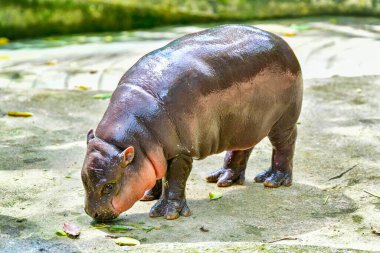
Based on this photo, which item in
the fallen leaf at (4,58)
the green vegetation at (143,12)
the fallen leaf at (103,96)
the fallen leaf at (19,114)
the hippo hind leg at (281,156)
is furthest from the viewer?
the green vegetation at (143,12)

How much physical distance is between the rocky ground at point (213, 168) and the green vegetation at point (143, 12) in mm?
1321

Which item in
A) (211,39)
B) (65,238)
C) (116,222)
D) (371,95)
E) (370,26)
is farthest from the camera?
(370,26)

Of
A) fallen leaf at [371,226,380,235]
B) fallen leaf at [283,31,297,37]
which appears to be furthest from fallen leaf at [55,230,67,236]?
fallen leaf at [283,31,297,37]

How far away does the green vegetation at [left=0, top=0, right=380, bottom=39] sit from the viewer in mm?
11617

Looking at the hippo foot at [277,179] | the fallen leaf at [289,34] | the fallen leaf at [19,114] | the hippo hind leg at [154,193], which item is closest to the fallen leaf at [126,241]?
the hippo hind leg at [154,193]

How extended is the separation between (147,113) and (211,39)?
840mm

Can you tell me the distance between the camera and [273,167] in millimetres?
5762

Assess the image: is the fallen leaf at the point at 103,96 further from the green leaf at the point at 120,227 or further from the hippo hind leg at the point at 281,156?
the green leaf at the point at 120,227

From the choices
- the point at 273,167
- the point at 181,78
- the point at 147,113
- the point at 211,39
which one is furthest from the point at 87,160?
the point at 273,167

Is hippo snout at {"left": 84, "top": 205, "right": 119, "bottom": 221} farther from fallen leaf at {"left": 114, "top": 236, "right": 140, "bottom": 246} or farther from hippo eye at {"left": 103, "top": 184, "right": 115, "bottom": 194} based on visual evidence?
fallen leaf at {"left": 114, "top": 236, "right": 140, "bottom": 246}

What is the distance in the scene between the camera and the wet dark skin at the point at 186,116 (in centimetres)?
468

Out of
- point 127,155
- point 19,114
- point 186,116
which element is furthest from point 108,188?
point 19,114

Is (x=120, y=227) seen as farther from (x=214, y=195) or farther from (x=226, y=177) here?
(x=226, y=177)

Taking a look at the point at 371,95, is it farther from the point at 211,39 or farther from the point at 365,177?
the point at 211,39
